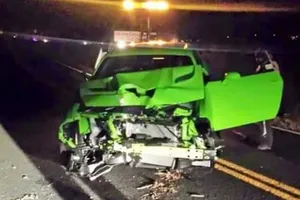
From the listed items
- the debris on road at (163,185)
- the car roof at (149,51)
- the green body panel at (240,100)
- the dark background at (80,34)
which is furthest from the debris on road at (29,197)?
the dark background at (80,34)

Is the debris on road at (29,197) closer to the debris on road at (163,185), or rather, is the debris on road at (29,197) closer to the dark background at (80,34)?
the debris on road at (163,185)

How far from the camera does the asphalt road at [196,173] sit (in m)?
6.72

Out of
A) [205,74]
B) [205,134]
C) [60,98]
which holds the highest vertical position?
[205,74]

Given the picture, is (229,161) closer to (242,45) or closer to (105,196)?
(105,196)

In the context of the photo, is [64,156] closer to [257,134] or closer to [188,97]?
[188,97]

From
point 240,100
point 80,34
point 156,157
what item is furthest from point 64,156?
point 80,34

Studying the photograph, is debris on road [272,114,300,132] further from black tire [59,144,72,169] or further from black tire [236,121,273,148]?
black tire [59,144,72,169]

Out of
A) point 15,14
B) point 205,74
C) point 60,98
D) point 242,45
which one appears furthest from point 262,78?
point 15,14

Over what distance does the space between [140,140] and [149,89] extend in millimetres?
628

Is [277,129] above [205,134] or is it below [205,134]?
below

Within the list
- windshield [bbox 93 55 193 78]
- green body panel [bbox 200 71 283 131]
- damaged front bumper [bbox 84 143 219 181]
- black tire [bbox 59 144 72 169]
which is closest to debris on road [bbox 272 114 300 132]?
windshield [bbox 93 55 193 78]

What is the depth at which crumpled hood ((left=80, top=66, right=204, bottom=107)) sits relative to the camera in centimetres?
693

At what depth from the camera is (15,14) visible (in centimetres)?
3353

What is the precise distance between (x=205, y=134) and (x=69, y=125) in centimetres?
172
